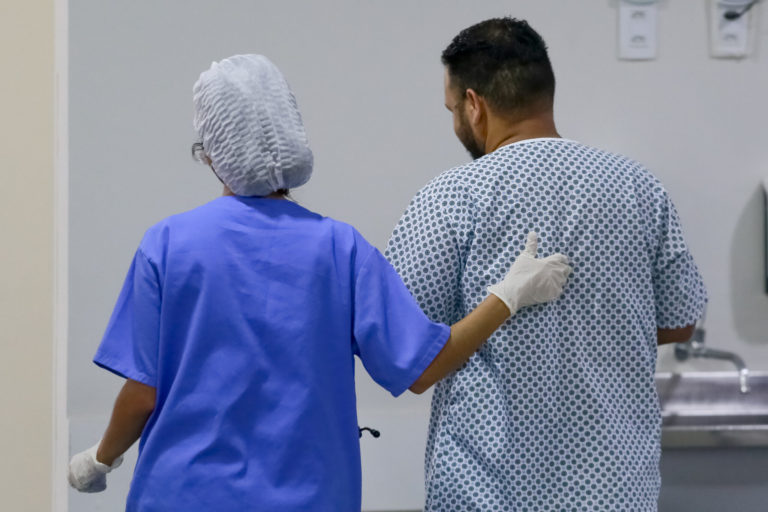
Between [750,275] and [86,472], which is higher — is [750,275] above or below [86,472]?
above

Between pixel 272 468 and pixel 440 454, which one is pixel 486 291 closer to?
pixel 440 454

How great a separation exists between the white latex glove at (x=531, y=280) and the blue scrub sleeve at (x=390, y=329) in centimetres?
9

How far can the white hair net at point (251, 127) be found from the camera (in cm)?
116

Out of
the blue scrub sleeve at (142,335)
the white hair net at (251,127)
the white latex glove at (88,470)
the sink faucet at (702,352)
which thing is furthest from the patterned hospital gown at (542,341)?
the sink faucet at (702,352)

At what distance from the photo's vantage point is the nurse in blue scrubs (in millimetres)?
1125

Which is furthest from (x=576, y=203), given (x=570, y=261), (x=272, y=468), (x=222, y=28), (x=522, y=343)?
(x=222, y=28)

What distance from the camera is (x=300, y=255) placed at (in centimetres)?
116

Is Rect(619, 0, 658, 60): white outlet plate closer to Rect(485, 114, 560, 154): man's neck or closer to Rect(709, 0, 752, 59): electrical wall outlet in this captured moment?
Rect(709, 0, 752, 59): electrical wall outlet

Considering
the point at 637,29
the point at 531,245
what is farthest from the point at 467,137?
the point at 637,29

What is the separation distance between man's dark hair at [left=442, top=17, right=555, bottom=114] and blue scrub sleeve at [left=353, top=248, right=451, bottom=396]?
0.34m

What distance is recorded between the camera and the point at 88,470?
49.9 inches

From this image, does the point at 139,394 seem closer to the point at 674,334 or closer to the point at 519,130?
the point at 519,130

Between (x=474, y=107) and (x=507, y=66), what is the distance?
0.26ft

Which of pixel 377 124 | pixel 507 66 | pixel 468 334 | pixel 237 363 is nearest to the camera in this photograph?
pixel 237 363
